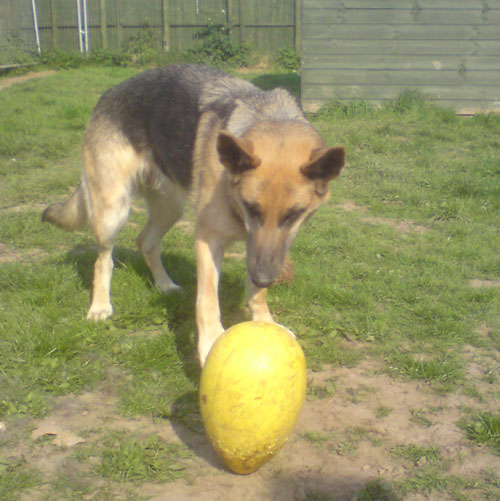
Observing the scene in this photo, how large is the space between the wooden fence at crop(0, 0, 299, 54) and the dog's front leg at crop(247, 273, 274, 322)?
1640cm

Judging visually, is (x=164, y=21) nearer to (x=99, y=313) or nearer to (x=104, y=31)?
(x=104, y=31)

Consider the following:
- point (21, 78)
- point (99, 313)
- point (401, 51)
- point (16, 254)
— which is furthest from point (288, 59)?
point (99, 313)

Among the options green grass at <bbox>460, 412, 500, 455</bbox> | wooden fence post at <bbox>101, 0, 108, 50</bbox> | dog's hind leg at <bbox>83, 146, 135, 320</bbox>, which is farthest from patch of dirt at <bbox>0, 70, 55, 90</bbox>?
green grass at <bbox>460, 412, 500, 455</bbox>

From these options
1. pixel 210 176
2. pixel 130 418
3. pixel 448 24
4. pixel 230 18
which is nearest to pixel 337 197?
pixel 210 176

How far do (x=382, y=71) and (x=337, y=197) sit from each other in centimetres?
538

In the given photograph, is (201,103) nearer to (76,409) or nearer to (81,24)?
(76,409)

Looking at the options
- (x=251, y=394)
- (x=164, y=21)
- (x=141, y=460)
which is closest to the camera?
(x=251, y=394)

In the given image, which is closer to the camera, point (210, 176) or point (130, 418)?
point (130, 418)

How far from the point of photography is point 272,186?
3152 millimetres

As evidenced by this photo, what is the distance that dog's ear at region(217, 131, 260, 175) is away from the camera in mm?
3084

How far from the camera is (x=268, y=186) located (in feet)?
10.3

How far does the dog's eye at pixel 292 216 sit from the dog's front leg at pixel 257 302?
0.95 m

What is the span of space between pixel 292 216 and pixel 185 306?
1.67 meters

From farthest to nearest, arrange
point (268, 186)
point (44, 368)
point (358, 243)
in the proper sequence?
point (358, 243)
point (44, 368)
point (268, 186)
